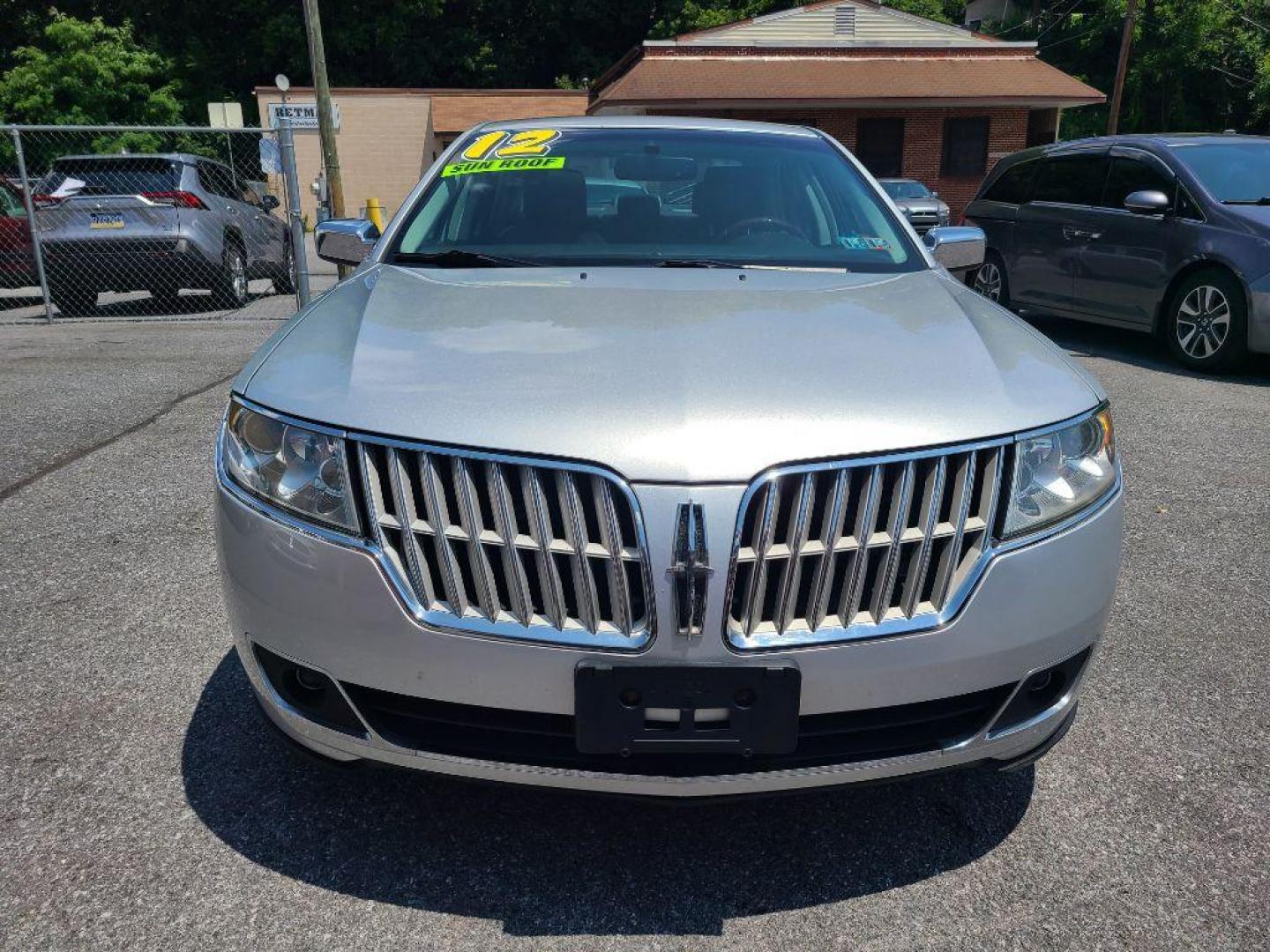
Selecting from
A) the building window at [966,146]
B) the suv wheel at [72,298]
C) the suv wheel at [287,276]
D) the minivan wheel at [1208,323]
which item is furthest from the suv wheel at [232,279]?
the building window at [966,146]

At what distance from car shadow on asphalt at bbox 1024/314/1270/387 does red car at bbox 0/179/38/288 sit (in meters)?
9.52

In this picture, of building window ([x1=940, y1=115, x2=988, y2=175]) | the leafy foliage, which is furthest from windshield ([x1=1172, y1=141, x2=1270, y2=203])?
the leafy foliage

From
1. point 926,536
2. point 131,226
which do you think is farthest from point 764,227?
point 131,226

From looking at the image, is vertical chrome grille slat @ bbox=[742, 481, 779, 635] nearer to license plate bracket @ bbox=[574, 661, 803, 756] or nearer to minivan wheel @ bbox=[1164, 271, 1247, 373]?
license plate bracket @ bbox=[574, 661, 803, 756]

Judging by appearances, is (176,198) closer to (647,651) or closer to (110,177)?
(110,177)

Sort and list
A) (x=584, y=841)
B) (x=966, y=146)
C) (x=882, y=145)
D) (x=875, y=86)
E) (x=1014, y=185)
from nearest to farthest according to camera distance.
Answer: (x=584, y=841)
(x=1014, y=185)
(x=875, y=86)
(x=966, y=146)
(x=882, y=145)

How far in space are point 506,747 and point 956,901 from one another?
3.06 ft

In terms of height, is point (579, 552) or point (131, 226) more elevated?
point (579, 552)

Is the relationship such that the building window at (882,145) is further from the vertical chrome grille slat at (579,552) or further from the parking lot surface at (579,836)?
the vertical chrome grille slat at (579,552)

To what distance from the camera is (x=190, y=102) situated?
121 ft

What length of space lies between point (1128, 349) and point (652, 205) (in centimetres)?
641

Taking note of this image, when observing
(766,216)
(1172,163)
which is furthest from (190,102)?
(766,216)

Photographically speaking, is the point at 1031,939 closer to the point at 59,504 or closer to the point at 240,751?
the point at 240,751

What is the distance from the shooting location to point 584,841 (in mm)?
2242
